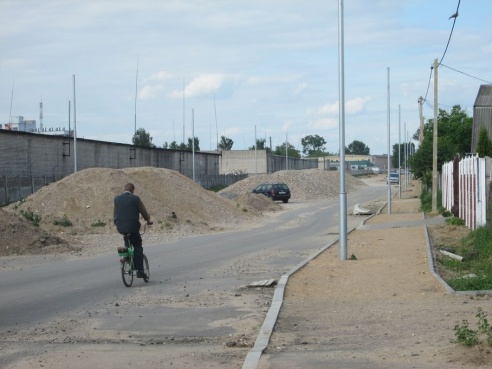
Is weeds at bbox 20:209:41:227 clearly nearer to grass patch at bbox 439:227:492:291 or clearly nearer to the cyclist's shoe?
grass patch at bbox 439:227:492:291

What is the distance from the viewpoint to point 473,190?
23969 millimetres

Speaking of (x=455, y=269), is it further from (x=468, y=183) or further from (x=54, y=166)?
(x=54, y=166)

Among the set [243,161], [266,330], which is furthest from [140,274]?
[243,161]

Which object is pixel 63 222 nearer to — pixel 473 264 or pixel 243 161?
pixel 473 264

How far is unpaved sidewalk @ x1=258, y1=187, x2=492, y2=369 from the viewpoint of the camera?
755 centimetres

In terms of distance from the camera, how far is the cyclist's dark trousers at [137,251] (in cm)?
1422

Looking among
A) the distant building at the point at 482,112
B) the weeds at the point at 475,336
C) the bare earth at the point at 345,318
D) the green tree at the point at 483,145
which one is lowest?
the bare earth at the point at 345,318

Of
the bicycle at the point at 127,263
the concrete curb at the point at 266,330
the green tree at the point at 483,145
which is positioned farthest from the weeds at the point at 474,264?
the green tree at the point at 483,145

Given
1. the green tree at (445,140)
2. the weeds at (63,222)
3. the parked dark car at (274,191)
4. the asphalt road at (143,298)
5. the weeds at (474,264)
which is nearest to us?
the asphalt road at (143,298)

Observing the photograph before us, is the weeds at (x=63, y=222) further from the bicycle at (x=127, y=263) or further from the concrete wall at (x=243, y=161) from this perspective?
the concrete wall at (x=243, y=161)

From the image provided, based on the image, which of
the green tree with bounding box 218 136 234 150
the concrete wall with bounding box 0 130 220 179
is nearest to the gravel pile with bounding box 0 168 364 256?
the concrete wall with bounding box 0 130 220 179

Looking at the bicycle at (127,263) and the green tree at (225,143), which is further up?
the green tree at (225,143)

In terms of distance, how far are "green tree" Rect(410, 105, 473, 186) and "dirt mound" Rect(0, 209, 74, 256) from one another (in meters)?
35.8

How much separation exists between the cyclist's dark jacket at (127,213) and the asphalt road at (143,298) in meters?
1.05
